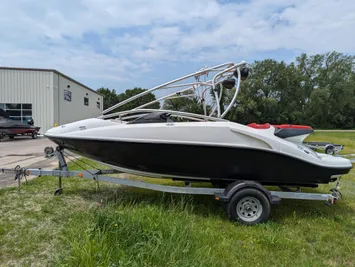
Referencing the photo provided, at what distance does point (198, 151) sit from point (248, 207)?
98 centimetres

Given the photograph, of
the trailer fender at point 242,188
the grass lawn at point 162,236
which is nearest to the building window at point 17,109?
the grass lawn at point 162,236

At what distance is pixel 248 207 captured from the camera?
3.59 m

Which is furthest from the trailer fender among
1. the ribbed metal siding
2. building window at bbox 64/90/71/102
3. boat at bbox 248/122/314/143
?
building window at bbox 64/90/71/102

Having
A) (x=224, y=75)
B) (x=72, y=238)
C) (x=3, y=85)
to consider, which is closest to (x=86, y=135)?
(x=72, y=238)

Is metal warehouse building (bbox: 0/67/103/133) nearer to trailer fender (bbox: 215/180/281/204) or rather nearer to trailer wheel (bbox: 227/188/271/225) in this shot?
trailer fender (bbox: 215/180/281/204)

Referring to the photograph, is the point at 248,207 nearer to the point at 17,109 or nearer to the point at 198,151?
the point at 198,151

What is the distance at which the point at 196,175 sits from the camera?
12.9 ft

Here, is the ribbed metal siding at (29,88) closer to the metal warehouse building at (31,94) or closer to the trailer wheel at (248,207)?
the metal warehouse building at (31,94)

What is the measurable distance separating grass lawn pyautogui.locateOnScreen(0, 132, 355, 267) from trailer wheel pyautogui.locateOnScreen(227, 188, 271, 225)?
11 cm

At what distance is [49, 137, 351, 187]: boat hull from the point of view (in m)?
3.62

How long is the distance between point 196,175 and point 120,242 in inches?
67.4

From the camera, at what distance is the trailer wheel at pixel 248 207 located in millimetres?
3512

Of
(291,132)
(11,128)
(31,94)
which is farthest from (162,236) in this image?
(31,94)

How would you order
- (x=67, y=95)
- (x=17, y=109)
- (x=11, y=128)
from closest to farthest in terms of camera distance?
1. (x=11, y=128)
2. (x=17, y=109)
3. (x=67, y=95)
